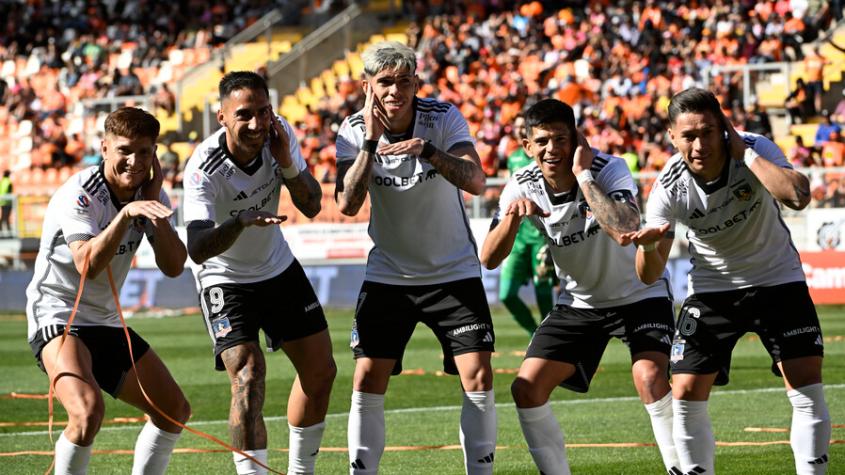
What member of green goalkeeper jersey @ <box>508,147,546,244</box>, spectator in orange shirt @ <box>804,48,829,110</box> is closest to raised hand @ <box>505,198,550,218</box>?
green goalkeeper jersey @ <box>508,147,546,244</box>

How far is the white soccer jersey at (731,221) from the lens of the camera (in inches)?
296

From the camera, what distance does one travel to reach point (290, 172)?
7930mm

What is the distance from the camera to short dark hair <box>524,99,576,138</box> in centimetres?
750

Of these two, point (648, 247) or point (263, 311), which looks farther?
point (263, 311)

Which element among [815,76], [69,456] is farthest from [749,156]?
[815,76]

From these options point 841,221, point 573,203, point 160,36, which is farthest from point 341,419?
point 160,36

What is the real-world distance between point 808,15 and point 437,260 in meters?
23.4

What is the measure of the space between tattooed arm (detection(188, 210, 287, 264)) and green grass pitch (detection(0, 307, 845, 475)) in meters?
2.27

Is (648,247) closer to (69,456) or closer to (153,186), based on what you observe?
(153,186)

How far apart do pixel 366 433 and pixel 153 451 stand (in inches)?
45.5

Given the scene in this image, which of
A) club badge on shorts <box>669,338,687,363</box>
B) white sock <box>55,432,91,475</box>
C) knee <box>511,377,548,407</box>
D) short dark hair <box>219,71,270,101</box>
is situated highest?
short dark hair <box>219,71,270,101</box>

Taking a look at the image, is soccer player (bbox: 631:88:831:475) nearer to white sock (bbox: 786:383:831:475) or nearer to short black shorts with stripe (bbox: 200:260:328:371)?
white sock (bbox: 786:383:831:475)

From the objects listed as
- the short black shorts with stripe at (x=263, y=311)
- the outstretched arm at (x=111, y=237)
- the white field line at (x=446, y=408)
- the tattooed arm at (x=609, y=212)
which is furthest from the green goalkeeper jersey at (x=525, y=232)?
the outstretched arm at (x=111, y=237)

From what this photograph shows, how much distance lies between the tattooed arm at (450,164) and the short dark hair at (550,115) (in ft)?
1.16
